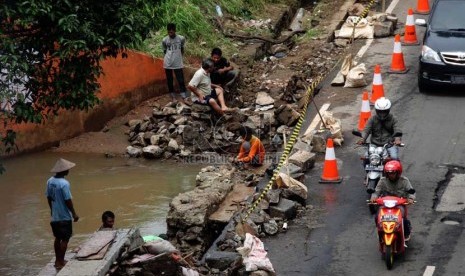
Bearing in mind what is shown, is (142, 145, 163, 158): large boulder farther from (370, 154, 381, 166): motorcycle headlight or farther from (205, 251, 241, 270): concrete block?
(205, 251, 241, 270): concrete block

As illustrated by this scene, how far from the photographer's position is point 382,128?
51.6 ft

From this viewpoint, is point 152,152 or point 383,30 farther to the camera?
point 383,30

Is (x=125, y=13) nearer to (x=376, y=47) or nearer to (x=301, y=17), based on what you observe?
(x=376, y=47)

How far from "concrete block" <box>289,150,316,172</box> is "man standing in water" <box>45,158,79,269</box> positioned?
451 cm

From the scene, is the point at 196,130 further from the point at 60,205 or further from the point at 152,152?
the point at 60,205

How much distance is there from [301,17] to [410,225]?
12.4m

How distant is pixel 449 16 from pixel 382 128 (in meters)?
5.42

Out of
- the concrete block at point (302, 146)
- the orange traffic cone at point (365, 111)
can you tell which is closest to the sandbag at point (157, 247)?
the concrete block at point (302, 146)

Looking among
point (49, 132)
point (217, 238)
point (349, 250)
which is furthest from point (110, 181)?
point (349, 250)

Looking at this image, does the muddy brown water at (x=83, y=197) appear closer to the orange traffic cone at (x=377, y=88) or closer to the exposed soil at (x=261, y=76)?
the exposed soil at (x=261, y=76)

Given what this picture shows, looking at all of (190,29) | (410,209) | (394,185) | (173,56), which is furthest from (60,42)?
(190,29)

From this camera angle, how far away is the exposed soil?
20344 mm

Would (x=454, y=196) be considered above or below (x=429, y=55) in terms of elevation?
below

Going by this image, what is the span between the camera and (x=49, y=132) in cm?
2025
